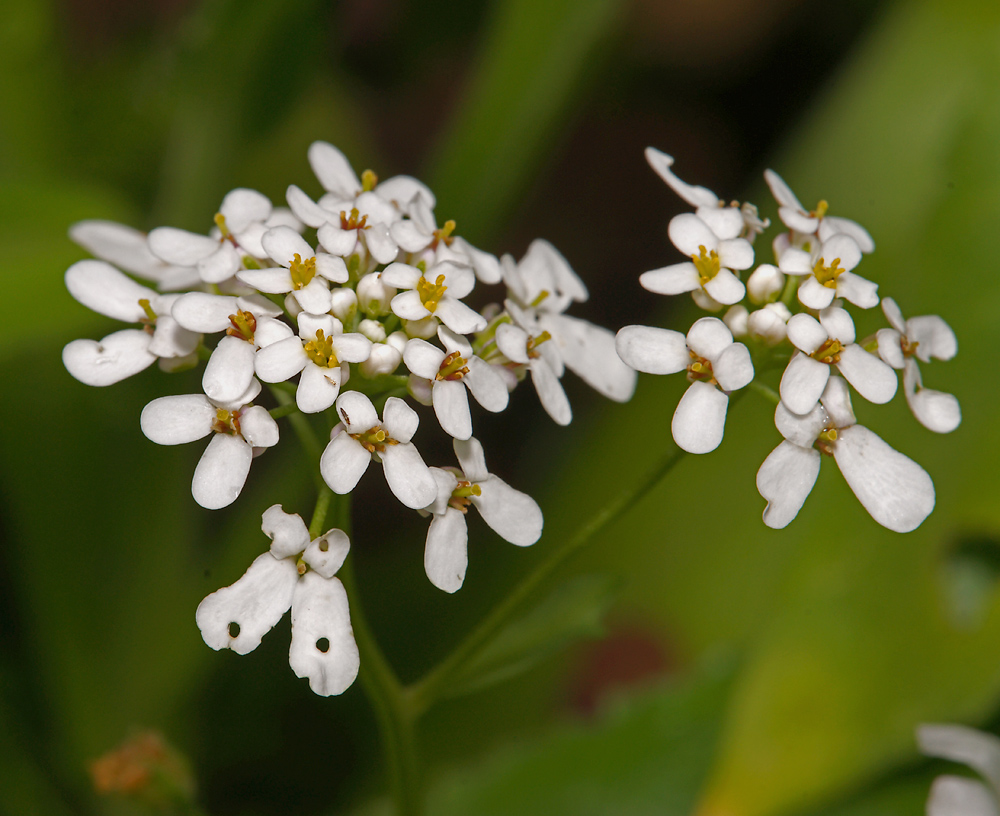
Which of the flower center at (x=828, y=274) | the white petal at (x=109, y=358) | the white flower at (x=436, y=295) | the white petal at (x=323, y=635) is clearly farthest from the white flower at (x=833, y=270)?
the white petal at (x=109, y=358)

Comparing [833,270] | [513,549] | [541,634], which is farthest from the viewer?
[513,549]

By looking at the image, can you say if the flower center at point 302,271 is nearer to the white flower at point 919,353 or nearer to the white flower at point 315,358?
the white flower at point 315,358

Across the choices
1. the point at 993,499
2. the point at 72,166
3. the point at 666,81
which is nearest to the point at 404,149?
the point at 666,81

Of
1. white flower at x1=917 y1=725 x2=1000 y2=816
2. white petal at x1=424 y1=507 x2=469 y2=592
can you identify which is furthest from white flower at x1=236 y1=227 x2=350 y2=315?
white flower at x1=917 y1=725 x2=1000 y2=816

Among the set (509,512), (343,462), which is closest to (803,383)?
(509,512)

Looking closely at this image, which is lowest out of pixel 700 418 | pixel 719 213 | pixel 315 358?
pixel 315 358

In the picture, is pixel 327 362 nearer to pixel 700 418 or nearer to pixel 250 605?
pixel 250 605
